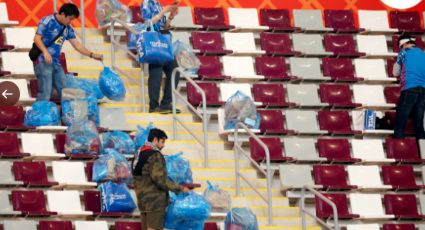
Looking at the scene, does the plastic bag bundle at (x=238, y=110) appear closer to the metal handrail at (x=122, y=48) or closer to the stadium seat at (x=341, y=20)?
the metal handrail at (x=122, y=48)

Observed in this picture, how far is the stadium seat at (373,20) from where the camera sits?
44.8 feet

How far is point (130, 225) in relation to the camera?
9.77 meters

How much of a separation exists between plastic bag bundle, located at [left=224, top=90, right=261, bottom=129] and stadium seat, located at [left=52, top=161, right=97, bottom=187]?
1.54 metres

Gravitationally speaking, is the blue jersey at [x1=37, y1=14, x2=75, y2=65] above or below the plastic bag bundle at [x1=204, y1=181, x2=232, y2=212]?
above

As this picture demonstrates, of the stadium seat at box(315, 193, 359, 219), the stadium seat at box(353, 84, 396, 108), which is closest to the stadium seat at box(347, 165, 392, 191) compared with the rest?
the stadium seat at box(315, 193, 359, 219)

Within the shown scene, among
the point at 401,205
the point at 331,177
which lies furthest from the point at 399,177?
the point at 331,177

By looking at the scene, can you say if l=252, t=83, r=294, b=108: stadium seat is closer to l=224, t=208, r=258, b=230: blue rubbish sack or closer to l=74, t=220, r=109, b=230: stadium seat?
l=224, t=208, r=258, b=230: blue rubbish sack

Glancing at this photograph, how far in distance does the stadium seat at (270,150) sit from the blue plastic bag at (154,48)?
1.03 meters

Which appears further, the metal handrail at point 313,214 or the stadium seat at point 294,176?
the stadium seat at point 294,176

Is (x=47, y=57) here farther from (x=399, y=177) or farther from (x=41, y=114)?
(x=399, y=177)

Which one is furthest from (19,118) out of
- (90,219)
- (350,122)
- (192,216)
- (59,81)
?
(350,122)

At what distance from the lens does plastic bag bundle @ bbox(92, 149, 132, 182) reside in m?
10.1

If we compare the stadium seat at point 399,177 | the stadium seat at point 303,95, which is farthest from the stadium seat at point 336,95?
the stadium seat at point 399,177

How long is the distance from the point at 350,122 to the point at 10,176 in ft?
11.8
